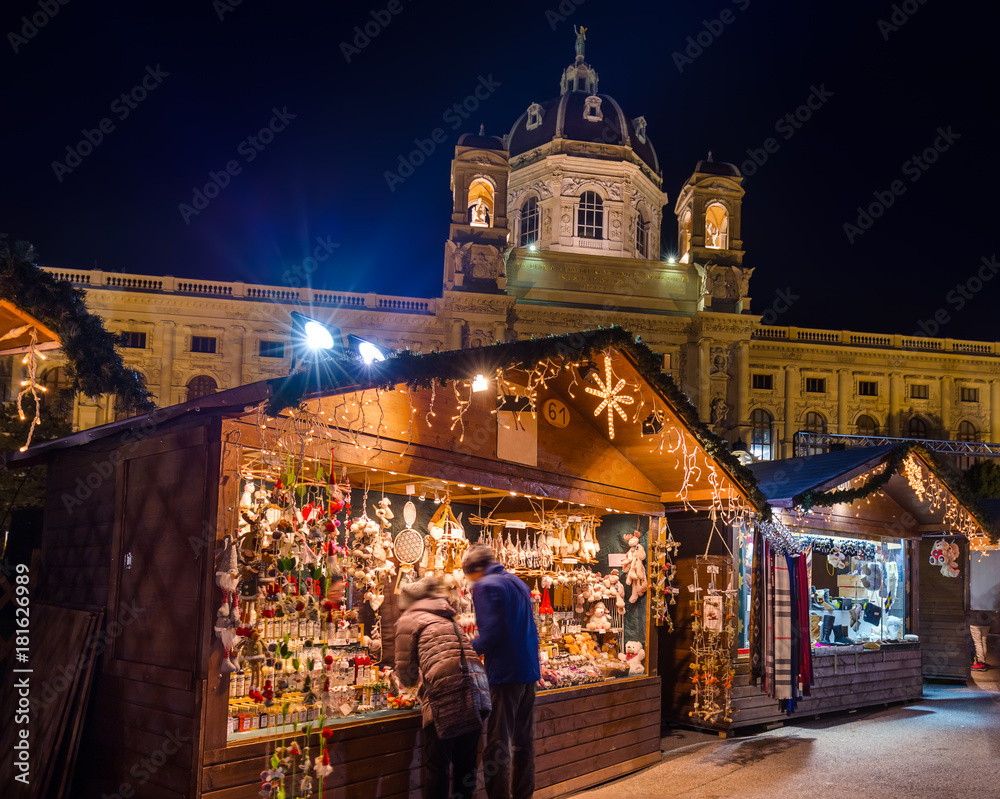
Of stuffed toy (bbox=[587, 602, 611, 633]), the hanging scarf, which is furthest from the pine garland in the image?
the hanging scarf

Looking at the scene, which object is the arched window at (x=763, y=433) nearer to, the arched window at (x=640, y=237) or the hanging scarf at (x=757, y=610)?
the arched window at (x=640, y=237)

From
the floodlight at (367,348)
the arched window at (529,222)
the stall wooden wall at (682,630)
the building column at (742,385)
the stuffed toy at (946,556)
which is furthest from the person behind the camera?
the arched window at (529,222)

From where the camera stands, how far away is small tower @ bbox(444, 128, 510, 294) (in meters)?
36.5

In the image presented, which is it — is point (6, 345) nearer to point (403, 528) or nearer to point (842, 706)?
point (403, 528)

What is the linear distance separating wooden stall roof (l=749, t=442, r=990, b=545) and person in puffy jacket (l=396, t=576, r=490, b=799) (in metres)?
5.98

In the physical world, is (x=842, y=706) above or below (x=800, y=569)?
below

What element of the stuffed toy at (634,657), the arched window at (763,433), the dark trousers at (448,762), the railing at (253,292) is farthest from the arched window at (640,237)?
the dark trousers at (448,762)

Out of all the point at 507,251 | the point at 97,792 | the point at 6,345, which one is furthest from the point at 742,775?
the point at 507,251

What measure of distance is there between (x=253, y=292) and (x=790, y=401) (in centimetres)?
2591

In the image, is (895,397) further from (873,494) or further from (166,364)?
(166,364)

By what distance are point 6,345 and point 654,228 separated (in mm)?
39608

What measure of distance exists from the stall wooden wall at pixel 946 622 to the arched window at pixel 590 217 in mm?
28723

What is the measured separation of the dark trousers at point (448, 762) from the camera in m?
5.06

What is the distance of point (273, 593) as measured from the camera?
5.07 metres
